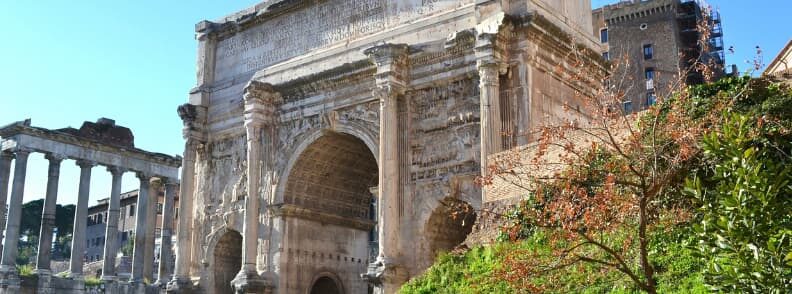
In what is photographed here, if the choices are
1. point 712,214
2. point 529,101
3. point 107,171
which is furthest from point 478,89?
point 107,171

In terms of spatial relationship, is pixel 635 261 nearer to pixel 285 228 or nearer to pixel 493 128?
pixel 493 128

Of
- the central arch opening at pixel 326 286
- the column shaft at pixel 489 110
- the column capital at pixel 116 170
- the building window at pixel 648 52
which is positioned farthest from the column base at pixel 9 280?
the building window at pixel 648 52

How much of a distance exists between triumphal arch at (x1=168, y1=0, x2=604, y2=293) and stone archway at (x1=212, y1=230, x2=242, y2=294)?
1.9 inches

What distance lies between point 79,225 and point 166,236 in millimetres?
3887

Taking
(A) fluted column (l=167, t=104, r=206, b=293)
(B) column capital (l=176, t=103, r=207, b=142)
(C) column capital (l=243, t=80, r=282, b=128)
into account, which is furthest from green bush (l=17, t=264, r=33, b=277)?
(C) column capital (l=243, t=80, r=282, b=128)

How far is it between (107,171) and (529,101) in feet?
88.3

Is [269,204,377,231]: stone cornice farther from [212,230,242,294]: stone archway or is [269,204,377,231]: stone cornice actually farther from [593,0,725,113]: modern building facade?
[593,0,725,113]: modern building facade

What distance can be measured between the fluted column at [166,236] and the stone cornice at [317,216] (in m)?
10.5

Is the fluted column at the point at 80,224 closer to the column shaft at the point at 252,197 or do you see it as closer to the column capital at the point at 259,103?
the column shaft at the point at 252,197

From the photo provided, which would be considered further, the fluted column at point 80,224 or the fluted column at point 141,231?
the fluted column at point 141,231

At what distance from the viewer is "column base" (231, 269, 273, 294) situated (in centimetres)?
2367

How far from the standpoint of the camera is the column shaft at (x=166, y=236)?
35694 millimetres

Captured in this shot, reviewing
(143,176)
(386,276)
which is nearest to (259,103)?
(386,276)

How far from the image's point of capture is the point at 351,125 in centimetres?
2356
